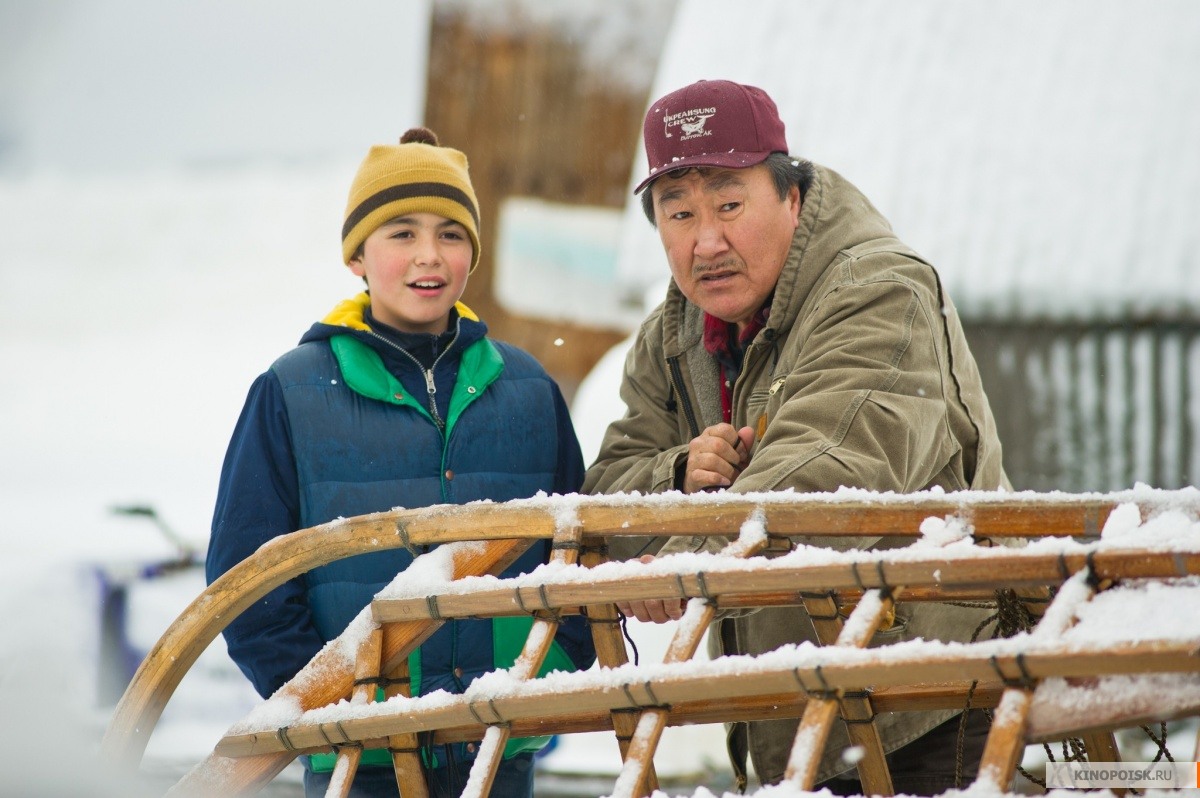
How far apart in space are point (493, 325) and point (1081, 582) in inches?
289

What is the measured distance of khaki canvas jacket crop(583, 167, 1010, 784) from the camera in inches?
75.5

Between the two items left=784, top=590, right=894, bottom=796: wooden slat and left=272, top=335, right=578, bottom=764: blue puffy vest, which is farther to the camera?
left=272, top=335, right=578, bottom=764: blue puffy vest

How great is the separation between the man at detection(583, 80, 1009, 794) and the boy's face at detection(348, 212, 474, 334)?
1.15 ft

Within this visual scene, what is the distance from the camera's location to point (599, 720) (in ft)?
6.18

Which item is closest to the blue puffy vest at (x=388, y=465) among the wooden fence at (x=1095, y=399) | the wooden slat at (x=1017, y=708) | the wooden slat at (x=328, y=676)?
the wooden slat at (x=328, y=676)

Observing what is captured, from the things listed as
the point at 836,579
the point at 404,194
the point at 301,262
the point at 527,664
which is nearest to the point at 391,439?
the point at 404,194

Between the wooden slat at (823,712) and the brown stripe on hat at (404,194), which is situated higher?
the brown stripe on hat at (404,194)

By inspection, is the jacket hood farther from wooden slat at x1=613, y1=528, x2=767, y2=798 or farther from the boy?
wooden slat at x1=613, y1=528, x2=767, y2=798

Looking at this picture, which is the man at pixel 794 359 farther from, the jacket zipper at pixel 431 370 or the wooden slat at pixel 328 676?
the jacket zipper at pixel 431 370

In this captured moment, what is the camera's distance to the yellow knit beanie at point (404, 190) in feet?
7.70

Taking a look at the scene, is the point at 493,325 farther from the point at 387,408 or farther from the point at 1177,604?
the point at 1177,604

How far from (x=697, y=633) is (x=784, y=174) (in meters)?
0.89

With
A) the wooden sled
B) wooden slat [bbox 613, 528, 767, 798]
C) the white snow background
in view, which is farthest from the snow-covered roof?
wooden slat [bbox 613, 528, 767, 798]

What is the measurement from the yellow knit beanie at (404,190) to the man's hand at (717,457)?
1.93 ft
